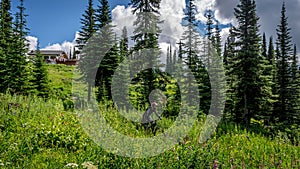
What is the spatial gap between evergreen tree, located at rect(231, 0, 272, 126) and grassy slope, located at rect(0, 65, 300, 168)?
18.5 m

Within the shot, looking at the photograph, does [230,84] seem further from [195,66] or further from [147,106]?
[147,106]

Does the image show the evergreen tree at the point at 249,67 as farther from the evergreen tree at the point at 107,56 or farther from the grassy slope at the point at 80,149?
the grassy slope at the point at 80,149

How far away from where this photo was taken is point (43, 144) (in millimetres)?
6316

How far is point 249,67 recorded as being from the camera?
26.1 meters

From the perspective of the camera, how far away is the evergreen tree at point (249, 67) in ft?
85.6

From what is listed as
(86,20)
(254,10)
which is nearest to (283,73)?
(254,10)

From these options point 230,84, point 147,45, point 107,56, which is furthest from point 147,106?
point 230,84

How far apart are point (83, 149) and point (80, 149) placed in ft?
0.27

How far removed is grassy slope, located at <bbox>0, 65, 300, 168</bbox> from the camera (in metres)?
5.07

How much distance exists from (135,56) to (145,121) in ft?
35.0

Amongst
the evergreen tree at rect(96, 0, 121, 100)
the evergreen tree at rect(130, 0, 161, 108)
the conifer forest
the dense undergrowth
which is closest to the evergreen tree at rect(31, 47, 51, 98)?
the conifer forest

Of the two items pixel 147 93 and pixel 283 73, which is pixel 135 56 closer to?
pixel 147 93

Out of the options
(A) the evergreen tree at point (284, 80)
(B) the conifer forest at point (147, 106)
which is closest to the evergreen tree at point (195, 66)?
(B) the conifer forest at point (147, 106)

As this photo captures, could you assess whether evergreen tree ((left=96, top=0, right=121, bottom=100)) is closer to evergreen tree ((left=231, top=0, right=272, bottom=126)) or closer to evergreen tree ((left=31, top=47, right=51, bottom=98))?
evergreen tree ((left=31, top=47, right=51, bottom=98))
